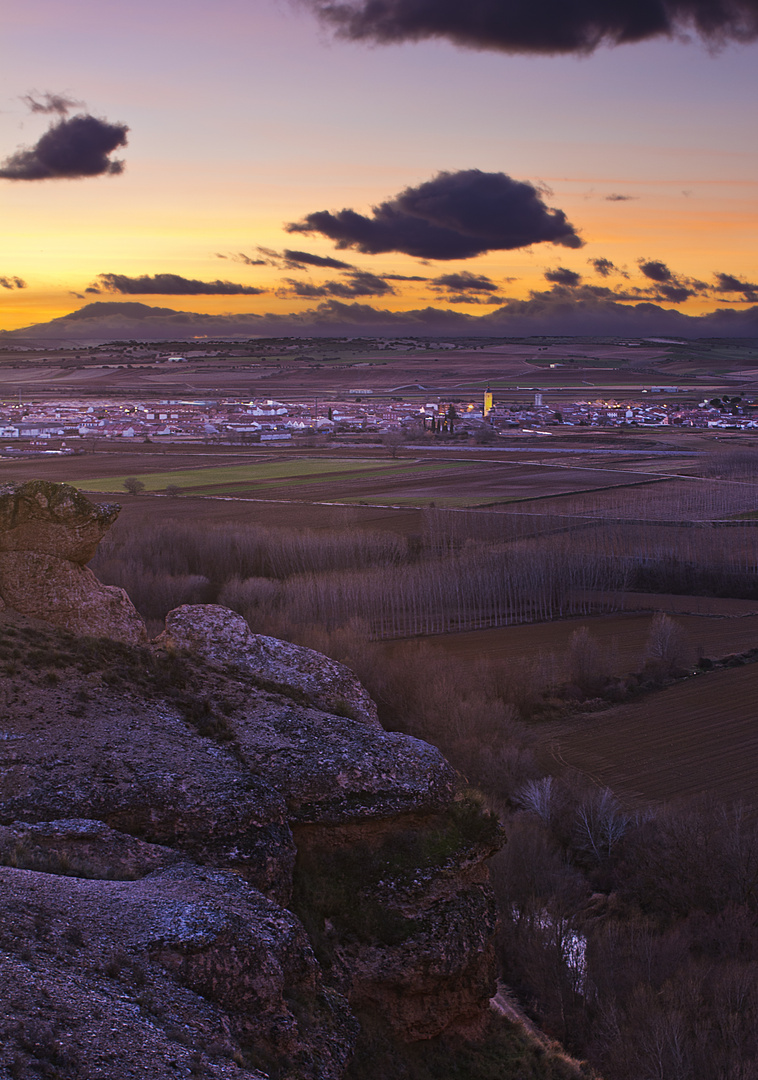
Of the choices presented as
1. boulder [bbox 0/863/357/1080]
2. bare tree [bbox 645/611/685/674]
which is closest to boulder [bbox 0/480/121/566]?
boulder [bbox 0/863/357/1080]

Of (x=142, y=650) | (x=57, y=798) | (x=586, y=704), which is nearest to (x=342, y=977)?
(x=57, y=798)

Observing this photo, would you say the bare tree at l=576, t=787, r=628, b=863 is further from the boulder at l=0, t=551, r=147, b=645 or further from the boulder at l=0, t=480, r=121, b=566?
the boulder at l=0, t=480, r=121, b=566

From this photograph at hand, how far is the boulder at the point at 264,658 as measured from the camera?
21562mm

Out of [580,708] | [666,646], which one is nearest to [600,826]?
[580,708]

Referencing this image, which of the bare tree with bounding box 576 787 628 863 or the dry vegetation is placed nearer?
the dry vegetation

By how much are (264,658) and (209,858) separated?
334 inches

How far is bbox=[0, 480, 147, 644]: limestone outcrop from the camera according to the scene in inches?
838

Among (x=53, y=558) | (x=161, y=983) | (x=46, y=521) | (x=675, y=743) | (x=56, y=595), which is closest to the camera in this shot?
(x=161, y=983)

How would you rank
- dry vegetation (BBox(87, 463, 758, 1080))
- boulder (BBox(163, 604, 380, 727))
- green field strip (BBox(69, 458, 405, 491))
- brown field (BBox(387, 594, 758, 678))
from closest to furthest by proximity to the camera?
dry vegetation (BBox(87, 463, 758, 1080))
boulder (BBox(163, 604, 380, 727))
brown field (BBox(387, 594, 758, 678))
green field strip (BBox(69, 458, 405, 491))

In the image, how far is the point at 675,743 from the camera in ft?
120

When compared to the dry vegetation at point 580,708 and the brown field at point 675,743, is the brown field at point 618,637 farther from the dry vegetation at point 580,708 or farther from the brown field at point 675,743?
the brown field at point 675,743

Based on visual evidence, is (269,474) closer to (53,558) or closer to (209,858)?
(53,558)

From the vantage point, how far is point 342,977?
1477 centimetres

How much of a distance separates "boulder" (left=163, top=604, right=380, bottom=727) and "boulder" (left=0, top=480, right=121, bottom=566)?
9.71 feet
